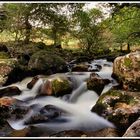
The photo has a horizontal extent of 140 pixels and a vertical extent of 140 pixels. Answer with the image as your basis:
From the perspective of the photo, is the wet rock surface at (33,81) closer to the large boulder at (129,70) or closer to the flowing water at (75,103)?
the flowing water at (75,103)

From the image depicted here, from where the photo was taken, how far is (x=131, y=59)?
4.67 m

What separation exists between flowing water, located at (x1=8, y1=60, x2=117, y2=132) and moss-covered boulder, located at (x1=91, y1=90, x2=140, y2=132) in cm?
9

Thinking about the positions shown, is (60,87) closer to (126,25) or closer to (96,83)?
(96,83)

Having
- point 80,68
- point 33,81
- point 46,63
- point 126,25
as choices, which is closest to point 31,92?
point 33,81

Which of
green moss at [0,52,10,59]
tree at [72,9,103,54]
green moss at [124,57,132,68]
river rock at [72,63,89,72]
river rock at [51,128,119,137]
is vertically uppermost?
tree at [72,9,103,54]

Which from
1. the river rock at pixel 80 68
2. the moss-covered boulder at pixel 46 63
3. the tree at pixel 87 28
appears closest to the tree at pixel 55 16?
Answer: the tree at pixel 87 28

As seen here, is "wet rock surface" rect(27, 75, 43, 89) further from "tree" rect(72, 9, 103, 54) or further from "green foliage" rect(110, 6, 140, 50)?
"green foliage" rect(110, 6, 140, 50)

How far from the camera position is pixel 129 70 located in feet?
15.5

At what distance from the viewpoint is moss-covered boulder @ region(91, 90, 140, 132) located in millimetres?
4016

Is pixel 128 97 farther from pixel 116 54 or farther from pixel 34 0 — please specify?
pixel 34 0

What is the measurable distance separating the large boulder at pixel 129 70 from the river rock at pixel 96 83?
21 cm

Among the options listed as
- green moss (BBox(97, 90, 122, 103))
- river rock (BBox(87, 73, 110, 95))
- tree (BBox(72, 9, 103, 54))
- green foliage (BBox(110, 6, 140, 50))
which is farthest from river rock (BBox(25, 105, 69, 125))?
green foliage (BBox(110, 6, 140, 50))

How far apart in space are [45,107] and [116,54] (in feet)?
3.58

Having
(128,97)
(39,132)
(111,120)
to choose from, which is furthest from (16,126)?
(128,97)
